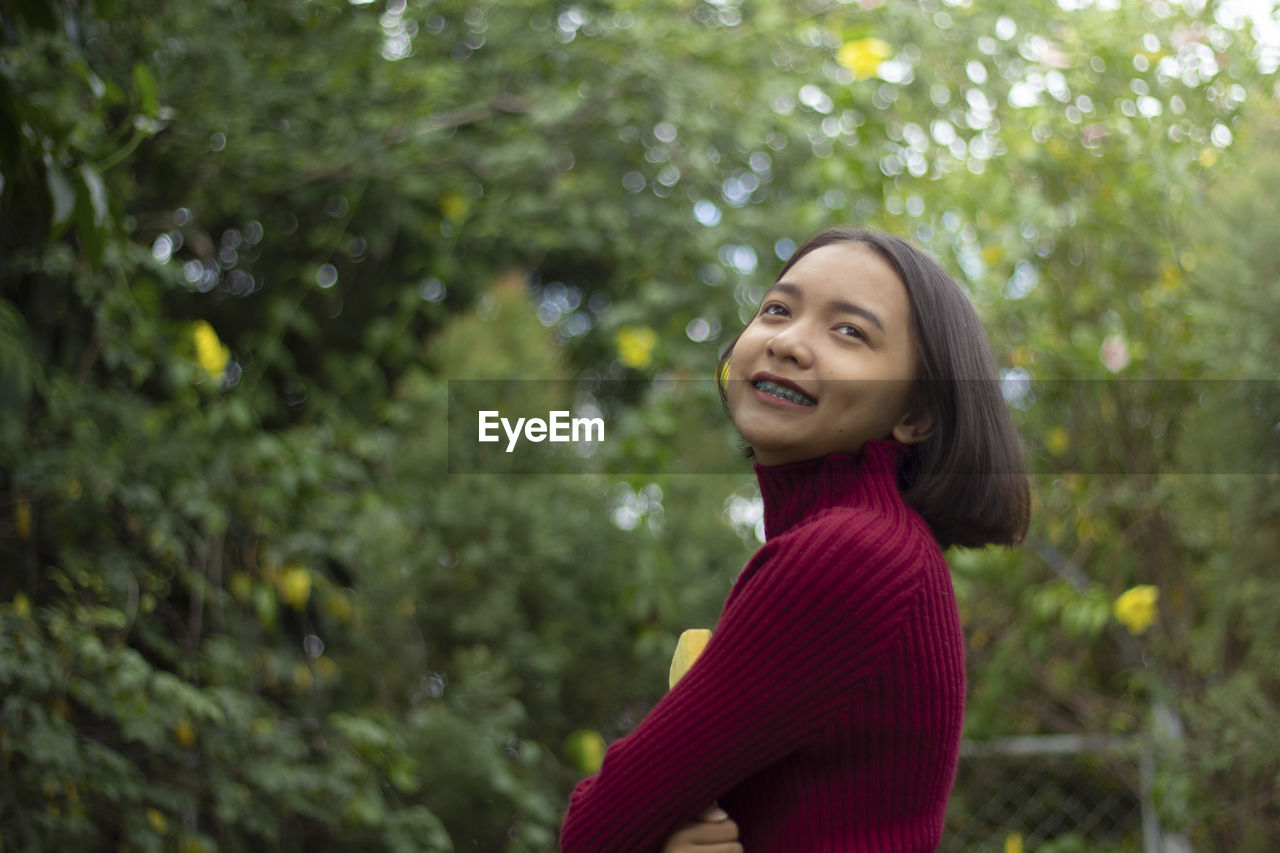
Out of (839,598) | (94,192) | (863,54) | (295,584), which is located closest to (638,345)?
(863,54)

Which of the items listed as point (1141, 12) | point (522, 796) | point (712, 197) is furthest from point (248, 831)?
point (1141, 12)

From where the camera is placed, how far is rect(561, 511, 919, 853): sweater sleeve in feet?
3.00

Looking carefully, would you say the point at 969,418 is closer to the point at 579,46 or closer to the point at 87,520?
the point at 87,520

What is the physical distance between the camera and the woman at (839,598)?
919 millimetres

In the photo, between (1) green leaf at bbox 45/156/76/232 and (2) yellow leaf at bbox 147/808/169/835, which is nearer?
(1) green leaf at bbox 45/156/76/232

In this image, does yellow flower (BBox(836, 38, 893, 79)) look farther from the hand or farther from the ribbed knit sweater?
the hand

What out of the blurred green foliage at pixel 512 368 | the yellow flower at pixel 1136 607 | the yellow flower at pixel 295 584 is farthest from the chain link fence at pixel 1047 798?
the yellow flower at pixel 295 584

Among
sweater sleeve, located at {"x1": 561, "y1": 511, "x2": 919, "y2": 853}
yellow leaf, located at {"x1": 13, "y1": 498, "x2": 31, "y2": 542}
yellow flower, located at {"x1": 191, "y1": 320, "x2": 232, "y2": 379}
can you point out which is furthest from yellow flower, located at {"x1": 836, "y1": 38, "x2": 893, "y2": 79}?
sweater sleeve, located at {"x1": 561, "y1": 511, "x2": 919, "y2": 853}

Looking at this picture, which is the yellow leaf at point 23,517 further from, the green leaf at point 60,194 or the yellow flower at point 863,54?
the yellow flower at point 863,54

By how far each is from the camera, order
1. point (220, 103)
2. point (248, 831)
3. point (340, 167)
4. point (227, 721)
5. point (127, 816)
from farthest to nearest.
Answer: point (340, 167), point (220, 103), point (248, 831), point (227, 721), point (127, 816)

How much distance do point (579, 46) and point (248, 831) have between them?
86.6 inches

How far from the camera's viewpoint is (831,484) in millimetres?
1029

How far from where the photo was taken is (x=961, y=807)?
10.5 ft

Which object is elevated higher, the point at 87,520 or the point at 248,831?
the point at 87,520
